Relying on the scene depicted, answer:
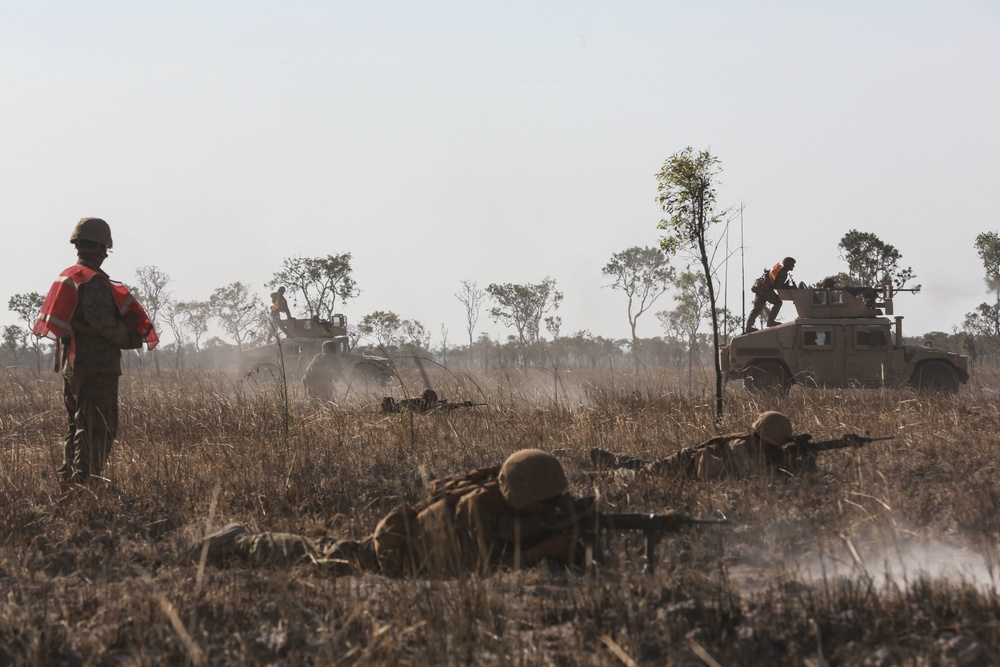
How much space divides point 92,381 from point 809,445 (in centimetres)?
472

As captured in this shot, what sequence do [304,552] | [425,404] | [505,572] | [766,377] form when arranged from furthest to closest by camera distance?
1. [766,377]
2. [425,404]
3. [304,552]
4. [505,572]

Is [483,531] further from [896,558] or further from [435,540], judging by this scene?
[896,558]

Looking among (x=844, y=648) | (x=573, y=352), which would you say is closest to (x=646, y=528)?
(x=844, y=648)

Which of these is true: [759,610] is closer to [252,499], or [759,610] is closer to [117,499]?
[252,499]

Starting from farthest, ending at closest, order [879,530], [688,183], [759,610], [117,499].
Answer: [688,183] < [117,499] < [879,530] < [759,610]

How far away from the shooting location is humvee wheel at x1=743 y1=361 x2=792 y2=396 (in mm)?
13344

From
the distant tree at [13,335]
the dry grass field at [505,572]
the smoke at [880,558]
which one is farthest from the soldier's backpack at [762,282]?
the distant tree at [13,335]

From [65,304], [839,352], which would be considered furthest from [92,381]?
[839,352]

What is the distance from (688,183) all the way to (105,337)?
5.46 m

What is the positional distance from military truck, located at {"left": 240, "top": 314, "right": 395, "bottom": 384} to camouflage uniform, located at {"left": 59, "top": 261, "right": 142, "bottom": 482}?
8826 millimetres

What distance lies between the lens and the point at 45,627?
11.2 ft

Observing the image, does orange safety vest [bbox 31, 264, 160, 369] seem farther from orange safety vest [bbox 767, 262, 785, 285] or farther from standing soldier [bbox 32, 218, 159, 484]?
orange safety vest [bbox 767, 262, 785, 285]

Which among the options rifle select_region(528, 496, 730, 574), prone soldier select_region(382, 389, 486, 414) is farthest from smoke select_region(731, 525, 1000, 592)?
prone soldier select_region(382, 389, 486, 414)

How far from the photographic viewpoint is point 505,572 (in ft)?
13.7
